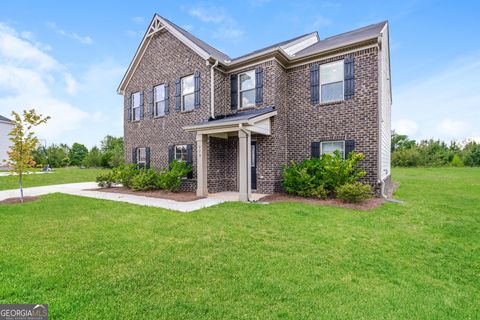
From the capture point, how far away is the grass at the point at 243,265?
2.50 meters

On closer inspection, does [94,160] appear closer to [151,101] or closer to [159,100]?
[151,101]

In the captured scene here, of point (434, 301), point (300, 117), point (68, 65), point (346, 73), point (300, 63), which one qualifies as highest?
point (68, 65)

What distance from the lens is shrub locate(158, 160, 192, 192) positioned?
1036cm

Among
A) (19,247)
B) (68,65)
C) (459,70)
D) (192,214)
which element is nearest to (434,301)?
(192,214)

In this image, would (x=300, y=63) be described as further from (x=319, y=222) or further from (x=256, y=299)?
(x=256, y=299)

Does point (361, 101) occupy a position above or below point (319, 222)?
above

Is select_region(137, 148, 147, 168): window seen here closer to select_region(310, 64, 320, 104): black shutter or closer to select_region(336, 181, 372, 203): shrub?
select_region(310, 64, 320, 104): black shutter

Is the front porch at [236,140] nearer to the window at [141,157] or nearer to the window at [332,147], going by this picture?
the window at [332,147]

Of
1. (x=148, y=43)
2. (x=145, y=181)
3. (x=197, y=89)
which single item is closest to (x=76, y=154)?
(x=148, y=43)

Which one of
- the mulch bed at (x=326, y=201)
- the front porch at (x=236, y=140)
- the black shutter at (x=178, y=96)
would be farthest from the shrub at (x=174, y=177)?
the mulch bed at (x=326, y=201)

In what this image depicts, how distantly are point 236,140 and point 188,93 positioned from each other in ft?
11.2

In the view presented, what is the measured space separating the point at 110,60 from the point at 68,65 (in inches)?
113

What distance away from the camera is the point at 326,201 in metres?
8.19

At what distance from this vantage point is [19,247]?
405 cm
